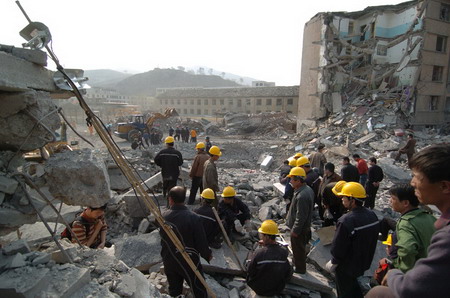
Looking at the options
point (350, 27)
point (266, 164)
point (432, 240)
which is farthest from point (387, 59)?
point (432, 240)

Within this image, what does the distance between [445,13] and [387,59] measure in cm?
420

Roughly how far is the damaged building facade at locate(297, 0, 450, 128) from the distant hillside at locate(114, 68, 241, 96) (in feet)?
242

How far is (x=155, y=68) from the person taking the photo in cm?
9469

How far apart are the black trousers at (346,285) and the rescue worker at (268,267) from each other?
25.2 inches

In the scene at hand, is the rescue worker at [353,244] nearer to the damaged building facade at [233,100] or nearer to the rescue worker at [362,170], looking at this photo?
the rescue worker at [362,170]

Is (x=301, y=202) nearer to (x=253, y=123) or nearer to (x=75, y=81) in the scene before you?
(x=75, y=81)

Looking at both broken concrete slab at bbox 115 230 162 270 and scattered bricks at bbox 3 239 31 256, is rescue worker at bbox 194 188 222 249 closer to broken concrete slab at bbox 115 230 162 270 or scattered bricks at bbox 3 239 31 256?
broken concrete slab at bbox 115 230 162 270

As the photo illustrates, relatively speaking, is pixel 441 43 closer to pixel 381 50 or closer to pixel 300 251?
pixel 381 50

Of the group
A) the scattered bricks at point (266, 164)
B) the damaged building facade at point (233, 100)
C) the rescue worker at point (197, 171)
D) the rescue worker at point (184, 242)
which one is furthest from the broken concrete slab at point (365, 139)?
the damaged building facade at point (233, 100)

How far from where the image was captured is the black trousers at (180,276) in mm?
3090

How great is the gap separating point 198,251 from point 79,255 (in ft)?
4.13

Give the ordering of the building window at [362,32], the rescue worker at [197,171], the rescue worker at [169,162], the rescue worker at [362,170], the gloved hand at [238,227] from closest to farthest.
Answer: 1. the gloved hand at [238,227]
2. the rescue worker at [169,162]
3. the rescue worker at [197,171]
4. the rescue worker at [362,170]
5. the building window at [362,32]

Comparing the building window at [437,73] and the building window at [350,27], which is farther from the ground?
the building window at [350,27]

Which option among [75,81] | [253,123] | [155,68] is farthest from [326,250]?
[155,68]
